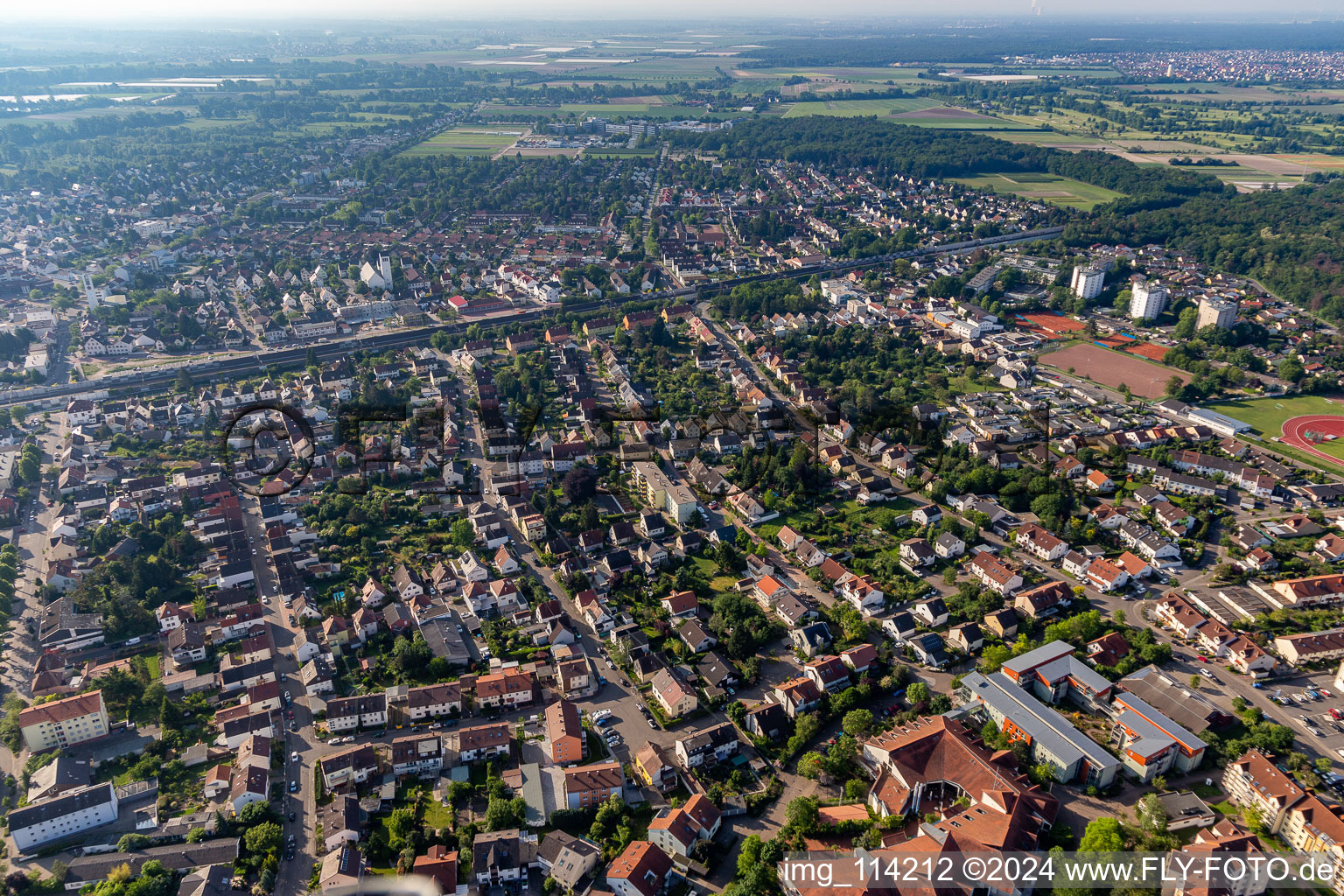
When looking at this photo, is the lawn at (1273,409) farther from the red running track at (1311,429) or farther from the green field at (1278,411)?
the red running track at (1311,429)

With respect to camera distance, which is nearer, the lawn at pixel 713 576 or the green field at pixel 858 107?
the lawn at pixel 713 576

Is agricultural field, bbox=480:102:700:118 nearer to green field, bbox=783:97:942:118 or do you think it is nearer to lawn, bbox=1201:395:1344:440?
green field, bbox=783:97:942:118

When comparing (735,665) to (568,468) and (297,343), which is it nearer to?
(568,468)

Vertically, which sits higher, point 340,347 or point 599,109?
point 599,109

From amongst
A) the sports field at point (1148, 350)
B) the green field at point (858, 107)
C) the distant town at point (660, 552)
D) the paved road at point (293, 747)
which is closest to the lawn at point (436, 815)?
the distant town at point (660, 552)

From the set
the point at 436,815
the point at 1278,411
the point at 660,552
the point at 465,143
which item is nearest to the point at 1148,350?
the point at 1278,411

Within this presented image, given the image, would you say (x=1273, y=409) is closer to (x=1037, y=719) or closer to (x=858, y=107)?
(x=1037, y=719)

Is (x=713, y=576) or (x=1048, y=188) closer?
(x=713, y=576)
